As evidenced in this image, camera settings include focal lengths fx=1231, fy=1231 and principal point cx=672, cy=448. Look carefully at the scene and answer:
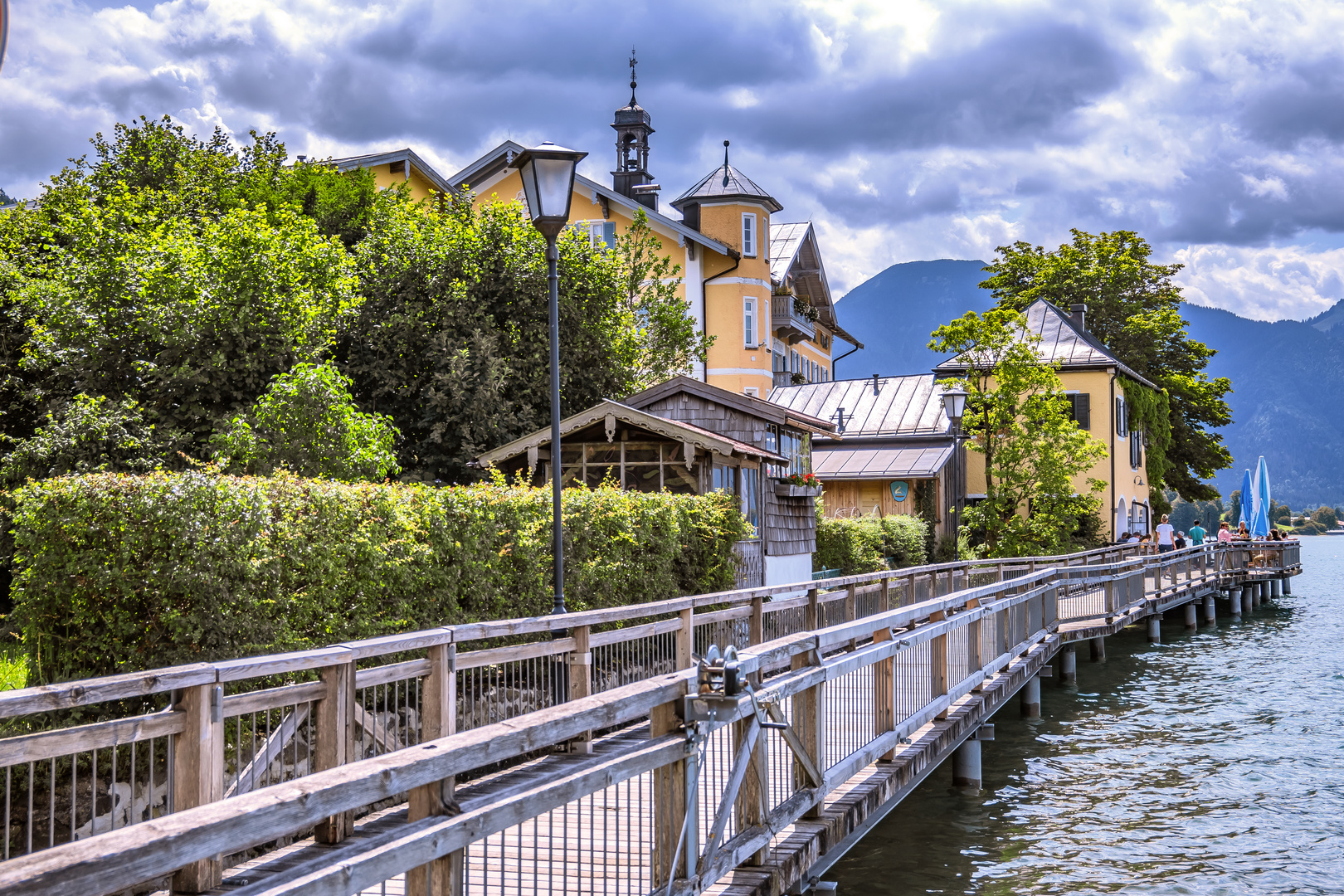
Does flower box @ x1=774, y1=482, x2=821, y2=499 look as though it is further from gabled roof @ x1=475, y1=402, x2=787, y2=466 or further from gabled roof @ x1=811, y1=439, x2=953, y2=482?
gabled roof @ x1=811, y1=439, x2=953, y2=482

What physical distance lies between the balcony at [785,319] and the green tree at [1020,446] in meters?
11.0

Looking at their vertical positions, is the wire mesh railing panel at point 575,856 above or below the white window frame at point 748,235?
below

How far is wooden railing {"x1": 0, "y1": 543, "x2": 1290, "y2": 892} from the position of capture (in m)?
3.64

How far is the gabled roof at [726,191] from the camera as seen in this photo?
4762 centimetres

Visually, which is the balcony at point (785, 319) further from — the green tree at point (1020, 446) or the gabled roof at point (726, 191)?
the green tree at point (1020, 446)

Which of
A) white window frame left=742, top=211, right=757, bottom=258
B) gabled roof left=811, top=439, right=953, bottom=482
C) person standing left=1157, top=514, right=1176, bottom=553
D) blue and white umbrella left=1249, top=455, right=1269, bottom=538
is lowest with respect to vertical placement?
person standing left=1157, top=514, right=1176, bottom=553

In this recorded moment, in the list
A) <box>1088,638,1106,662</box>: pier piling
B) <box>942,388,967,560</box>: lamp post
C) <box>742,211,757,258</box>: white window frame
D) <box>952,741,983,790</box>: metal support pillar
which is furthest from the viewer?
<box>742,211,757,258</box>: white window frame

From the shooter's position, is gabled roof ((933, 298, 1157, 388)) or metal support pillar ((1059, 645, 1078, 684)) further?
gabled roof ((933, 298, 1157, 388))

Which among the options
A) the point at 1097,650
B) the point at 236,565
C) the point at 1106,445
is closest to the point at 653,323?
the point at 1097,650

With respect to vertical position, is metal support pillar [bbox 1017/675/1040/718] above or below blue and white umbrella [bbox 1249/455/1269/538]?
below

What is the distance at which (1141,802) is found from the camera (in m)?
14.0

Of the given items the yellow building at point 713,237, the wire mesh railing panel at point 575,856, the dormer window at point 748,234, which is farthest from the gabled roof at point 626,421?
the dormer window at point 748,234

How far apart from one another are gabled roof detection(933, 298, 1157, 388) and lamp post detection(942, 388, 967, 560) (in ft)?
14.0

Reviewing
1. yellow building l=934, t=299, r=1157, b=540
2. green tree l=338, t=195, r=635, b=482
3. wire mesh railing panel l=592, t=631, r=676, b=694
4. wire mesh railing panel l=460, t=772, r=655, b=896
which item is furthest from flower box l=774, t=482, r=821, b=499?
yellow building l=934, t=299, r=1157, b=540
